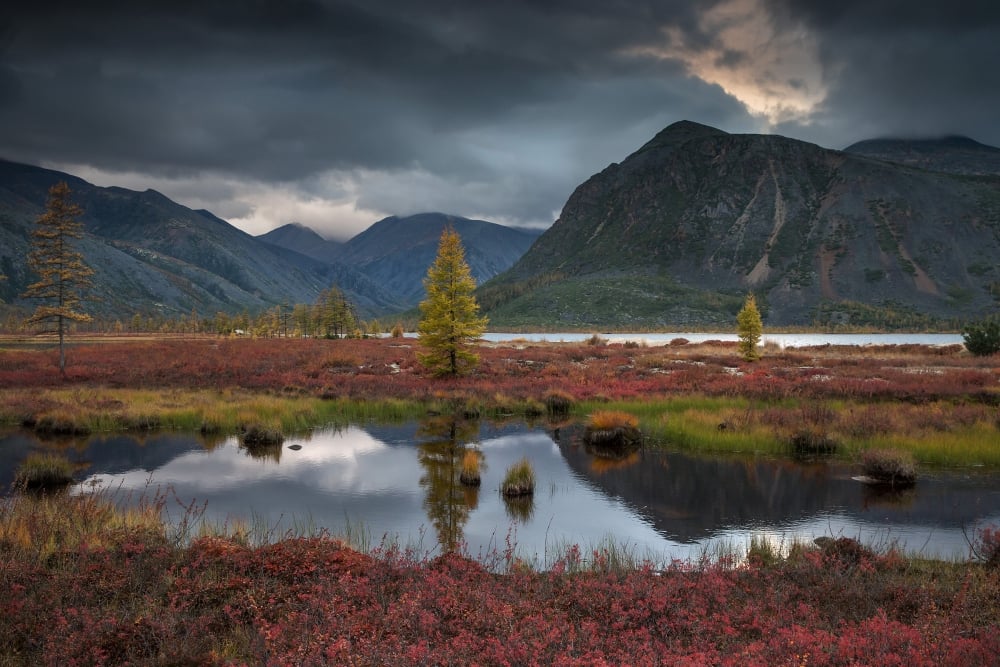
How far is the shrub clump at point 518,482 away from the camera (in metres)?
17.1

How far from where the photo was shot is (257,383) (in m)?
36.9

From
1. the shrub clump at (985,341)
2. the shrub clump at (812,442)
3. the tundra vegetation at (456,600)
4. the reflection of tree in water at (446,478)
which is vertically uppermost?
the shrub clump at (985,341)

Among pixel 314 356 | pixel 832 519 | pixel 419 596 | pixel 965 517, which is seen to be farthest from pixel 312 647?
pixel 314 356

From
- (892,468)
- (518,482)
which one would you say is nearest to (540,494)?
(518,482)

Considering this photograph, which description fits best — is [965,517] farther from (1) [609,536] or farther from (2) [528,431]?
(2) [528,431]

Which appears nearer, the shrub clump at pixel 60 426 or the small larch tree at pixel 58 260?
the shrub clump at pixel 60 426

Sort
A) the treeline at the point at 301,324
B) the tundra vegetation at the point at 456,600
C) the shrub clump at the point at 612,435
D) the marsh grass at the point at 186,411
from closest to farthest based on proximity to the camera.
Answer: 1. the tundra vegetation at the point at 456,600
2. the shrub clump at the point at 612,435
3. the marsh grass at the point at 186,411
4. the treeline at the point at 301,324

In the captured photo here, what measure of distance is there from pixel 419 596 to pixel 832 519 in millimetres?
11893

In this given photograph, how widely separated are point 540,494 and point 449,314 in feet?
76.6

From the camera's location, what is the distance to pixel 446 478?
61.2 feet

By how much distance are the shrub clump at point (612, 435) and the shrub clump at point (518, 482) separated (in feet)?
19.0

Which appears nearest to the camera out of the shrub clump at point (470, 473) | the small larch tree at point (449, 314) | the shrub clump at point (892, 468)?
the shrub clump at point (892, 468)

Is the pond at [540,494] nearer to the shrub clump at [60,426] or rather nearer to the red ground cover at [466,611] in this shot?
the shrub clump at [60,426]

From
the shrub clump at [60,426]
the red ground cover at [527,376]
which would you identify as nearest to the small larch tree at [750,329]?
the red ground cover at [527,376]
